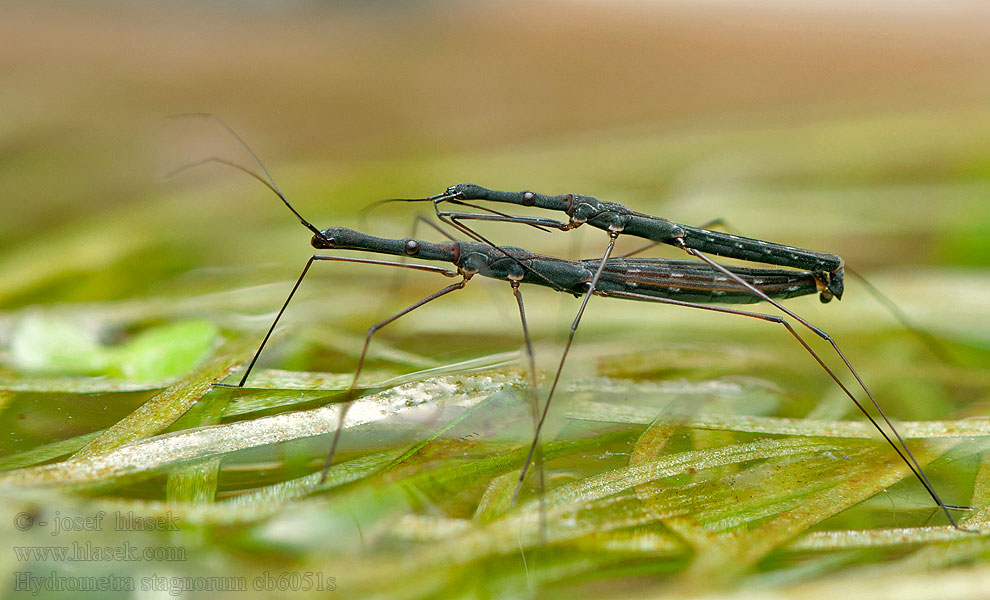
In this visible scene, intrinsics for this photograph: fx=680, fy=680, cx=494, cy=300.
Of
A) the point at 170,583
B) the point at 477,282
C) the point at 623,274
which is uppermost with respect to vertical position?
the point at 623,274

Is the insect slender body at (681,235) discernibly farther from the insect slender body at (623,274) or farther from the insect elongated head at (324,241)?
the insect elongated head at (324,241)

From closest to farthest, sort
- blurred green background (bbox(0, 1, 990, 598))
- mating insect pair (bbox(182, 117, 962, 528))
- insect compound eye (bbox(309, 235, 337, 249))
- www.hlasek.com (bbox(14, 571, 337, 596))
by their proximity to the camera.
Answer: www.hlasek.com (bbox(14, 571, 337, 596)), blurred green background (bbox(0, 1, 990, 598)), insect compound eye (bbox(309, 235, 337, 249)), mating insect pair (bbox(182, 117, 962, 528))

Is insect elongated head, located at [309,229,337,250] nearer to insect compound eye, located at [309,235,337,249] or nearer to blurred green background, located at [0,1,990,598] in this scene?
insect compound eye, located at [309,235,337,249]

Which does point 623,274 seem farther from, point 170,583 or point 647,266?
point 170,583

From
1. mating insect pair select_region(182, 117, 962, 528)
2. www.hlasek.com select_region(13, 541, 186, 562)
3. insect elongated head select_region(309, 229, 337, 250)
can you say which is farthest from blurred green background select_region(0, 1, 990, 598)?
insect elongated head select_region(309, 229, 337, 250)

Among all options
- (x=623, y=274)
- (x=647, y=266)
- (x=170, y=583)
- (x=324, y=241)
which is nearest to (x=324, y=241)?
(x=324, y=241)

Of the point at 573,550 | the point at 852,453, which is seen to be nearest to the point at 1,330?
the point at 573,550
